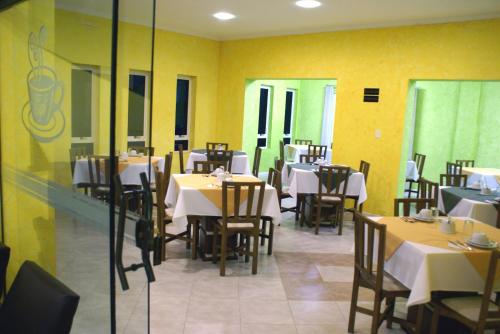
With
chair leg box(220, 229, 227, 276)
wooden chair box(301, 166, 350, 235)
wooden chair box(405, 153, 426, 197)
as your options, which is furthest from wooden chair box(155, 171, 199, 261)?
wooden chair box(405, 153, 426, 197)

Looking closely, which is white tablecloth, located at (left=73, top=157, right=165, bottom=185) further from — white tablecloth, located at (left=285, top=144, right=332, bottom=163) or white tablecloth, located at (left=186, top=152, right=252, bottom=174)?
white tablecloth, located at (left=285, top=144, right=332, bottom=163)

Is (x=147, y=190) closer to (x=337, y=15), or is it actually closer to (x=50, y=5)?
(x=50, y=5)

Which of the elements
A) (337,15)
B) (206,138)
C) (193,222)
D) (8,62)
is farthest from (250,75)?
(8,62)

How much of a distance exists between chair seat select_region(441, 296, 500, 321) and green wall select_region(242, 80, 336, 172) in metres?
6.61

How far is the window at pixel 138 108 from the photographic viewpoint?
5.76ft

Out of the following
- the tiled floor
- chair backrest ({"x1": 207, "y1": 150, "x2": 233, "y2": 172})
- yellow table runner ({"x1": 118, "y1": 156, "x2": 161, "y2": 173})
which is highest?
yellow table runner ({"x1": 118, "y1": 156, "x2": 161, "y2": 173})

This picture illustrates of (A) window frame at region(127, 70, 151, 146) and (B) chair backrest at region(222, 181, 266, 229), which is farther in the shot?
(B) chair backrest at region(222, 181, 266, 229)

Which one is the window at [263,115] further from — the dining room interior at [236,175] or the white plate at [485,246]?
the white plate at [485,246]

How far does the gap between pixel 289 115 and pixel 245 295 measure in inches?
324

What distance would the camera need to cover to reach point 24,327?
6.79 feet

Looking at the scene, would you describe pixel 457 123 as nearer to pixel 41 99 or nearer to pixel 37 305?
pixel 41 99

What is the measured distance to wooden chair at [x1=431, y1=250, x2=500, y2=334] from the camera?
8.09ft

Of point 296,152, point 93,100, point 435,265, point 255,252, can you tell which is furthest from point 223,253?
point 296,152

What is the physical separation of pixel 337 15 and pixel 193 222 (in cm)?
378
